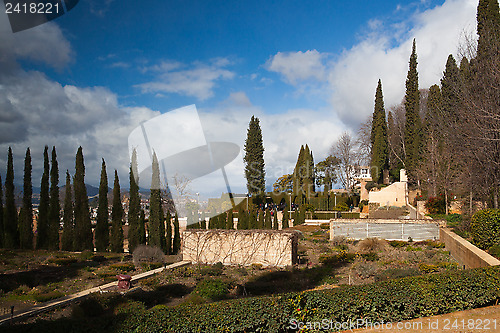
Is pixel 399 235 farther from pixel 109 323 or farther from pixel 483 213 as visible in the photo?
pixel 109 323

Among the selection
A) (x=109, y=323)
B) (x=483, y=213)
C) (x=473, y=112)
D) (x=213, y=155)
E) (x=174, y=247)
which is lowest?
(x=174, y=247)

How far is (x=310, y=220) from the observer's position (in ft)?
117

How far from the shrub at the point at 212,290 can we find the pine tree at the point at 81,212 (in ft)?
54.1

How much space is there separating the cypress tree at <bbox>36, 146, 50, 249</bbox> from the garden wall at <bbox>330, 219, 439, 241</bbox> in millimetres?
20790

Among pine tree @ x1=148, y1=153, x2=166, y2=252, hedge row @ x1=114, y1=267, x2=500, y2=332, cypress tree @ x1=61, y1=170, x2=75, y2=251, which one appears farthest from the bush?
cypress tree @ x1=61, y1=170, x2=75, y2=251

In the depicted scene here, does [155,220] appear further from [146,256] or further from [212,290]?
[212,290]

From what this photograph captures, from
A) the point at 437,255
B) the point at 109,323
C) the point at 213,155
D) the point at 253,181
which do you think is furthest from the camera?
the point at 253,181

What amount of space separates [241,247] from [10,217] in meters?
17.8

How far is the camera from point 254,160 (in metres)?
45.1

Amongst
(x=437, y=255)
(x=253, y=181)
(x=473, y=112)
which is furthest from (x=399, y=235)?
(x=253, y=181)

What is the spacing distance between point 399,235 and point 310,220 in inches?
464

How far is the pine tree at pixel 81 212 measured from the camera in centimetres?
2520

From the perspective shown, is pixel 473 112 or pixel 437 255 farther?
pixel 437 255

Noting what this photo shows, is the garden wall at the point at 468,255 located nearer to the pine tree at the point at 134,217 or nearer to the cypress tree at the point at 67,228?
the pine tree at the point at 134,217
